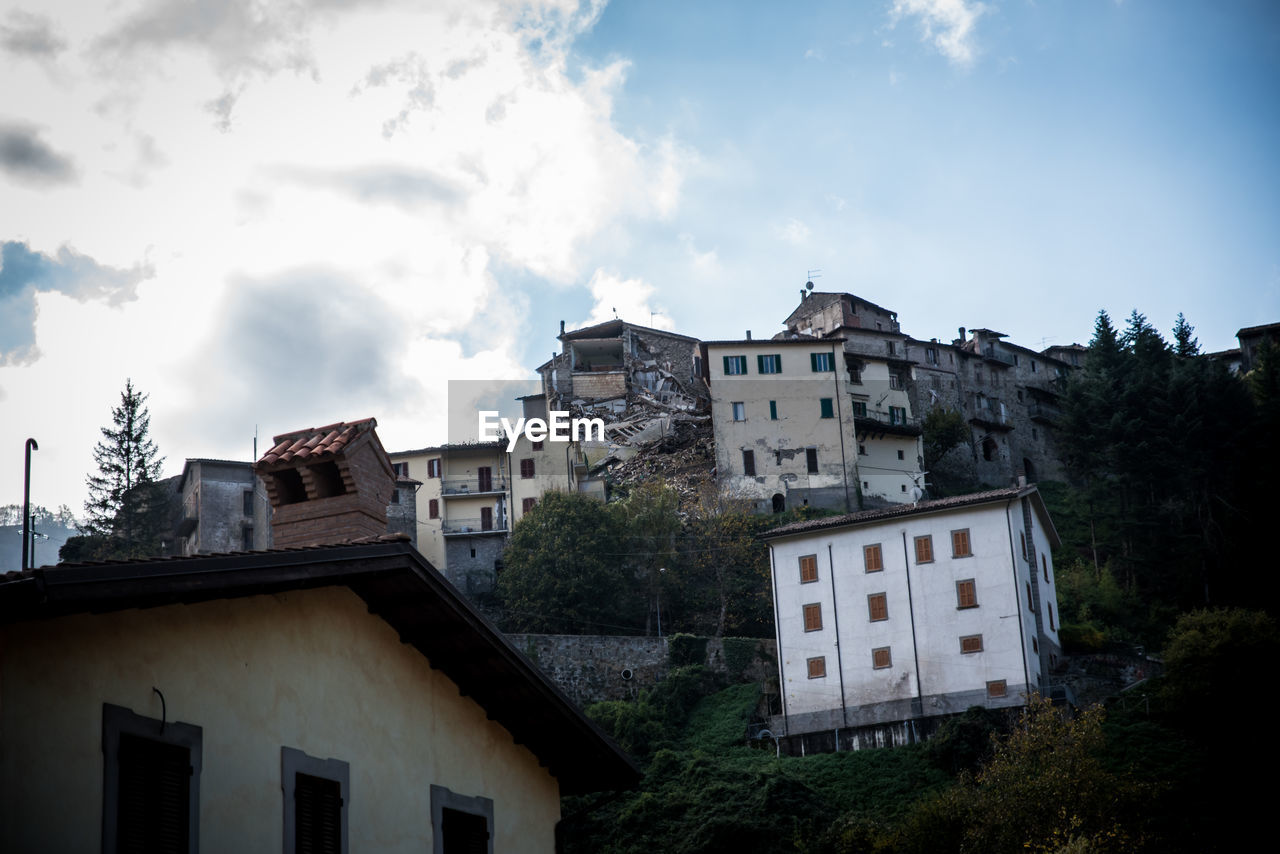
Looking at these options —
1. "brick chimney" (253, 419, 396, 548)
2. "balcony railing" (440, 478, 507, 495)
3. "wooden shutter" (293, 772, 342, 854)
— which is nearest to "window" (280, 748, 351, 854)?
"wooden shutter" (293, 772, 342, 854)

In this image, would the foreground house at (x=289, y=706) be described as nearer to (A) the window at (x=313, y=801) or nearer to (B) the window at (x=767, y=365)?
(A) the window at (x=313, y=801)

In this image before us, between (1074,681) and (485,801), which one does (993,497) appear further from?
(485,801)

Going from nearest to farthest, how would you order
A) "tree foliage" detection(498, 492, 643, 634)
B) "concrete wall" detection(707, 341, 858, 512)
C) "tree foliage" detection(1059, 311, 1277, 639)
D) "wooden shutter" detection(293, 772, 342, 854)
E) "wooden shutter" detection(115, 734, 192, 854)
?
"wooden shutter" detection(115, 734, 192, 854)
"wooden shutter" detection(293, 772, 342, 854)
"tree foliage" detection(498, 492, 643, 634)
"tree foliage" detection(1059, 311, 1277, 639)
"concrete wall" detection(707, 341, 858, 512)

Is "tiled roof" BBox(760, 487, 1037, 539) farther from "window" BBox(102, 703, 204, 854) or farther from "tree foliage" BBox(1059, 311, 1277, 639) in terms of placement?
"window" BBox(102, 703, 204, 854)

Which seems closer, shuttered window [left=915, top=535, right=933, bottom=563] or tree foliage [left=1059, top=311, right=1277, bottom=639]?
shuttered window [left=915, top=535, right=933, bottom=563]

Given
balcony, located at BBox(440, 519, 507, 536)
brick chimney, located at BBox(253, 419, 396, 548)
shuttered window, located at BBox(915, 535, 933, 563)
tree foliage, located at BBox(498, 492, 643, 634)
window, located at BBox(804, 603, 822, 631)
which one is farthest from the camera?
balcony, located at BBox(440, 519, 507, 536)

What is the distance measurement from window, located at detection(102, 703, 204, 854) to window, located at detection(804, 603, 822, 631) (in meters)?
44.3

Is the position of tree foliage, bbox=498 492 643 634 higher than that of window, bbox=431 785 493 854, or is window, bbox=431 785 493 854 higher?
tree foliage, bbox=498 492 643 634

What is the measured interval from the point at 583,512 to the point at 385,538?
5467cm

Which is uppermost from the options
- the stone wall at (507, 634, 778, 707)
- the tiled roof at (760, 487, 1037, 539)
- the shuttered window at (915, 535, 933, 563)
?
the tiled roof at (760, 487, 1037, 539)

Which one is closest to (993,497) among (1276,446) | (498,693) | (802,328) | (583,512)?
(583,512)

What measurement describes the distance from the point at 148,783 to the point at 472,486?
6966 cm

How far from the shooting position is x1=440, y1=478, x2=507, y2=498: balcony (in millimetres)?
78125

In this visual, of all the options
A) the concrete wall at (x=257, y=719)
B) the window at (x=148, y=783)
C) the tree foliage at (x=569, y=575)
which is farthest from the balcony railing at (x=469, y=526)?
the window at (x=148, y=783)
